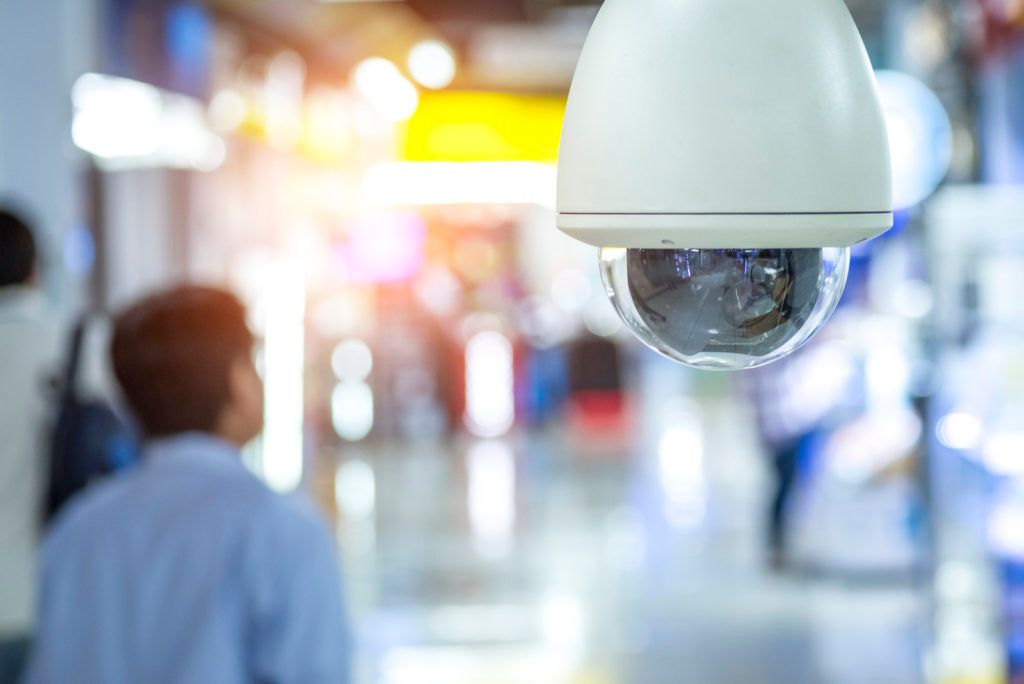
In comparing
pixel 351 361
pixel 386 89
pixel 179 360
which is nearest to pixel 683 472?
pixel 351 361

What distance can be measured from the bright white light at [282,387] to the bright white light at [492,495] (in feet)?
4.57

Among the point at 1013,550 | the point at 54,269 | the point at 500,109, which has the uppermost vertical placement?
the point at 500,109

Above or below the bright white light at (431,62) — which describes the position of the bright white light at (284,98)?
below

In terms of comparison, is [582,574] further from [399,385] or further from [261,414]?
[399,385]

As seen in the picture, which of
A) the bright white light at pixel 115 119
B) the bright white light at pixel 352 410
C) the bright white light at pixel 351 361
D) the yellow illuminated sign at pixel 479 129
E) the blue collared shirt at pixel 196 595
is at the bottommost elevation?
the blue collared shirt at pixel 196 595

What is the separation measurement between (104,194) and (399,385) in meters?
7.44

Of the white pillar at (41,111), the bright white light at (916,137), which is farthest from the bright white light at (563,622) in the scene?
the white pillar at (41,111)

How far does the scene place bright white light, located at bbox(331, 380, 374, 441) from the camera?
1588 cm

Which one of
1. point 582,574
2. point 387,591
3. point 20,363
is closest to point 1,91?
point 20,363

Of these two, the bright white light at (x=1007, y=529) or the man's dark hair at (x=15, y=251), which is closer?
the man's dark hair at (x=15, y=251)

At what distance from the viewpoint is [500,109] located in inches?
522

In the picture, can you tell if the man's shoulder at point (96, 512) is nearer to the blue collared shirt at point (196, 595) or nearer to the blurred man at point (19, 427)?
the blue collared shirt at point (196, 595)

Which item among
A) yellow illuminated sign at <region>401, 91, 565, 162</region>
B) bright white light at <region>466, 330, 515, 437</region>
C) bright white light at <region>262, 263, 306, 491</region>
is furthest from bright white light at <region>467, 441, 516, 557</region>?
yellow illuminated sign at <region>401, 91, 565, 162</region>

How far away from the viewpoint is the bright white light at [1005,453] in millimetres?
A: 5742
